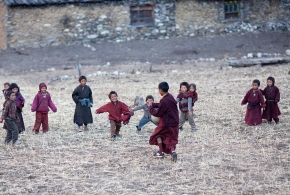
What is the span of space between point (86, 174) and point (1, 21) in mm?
18035

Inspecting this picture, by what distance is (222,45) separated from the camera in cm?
2556

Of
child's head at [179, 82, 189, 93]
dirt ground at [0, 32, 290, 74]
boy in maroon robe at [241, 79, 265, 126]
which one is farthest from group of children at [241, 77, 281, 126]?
dirt ground at [0, 32, 290, 74]

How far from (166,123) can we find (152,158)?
70cm

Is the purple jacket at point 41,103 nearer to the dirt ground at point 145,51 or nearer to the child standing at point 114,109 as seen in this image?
the child standing at point 114,109

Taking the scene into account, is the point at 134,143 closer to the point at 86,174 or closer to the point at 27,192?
the point at 86,174

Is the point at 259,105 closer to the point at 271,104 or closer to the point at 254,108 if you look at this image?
the point at 254,108

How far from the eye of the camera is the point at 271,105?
12.2m

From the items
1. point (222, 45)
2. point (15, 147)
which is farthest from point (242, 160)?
point (222, 45)

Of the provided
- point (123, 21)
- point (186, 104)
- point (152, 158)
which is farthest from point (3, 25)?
point (152, 158)

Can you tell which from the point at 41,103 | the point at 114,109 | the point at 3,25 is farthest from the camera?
the point at 3,25

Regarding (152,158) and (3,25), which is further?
(3,25)

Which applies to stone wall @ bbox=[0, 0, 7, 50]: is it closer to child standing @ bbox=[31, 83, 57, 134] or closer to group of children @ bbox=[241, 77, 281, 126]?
child standing @ bbox=[31, 83, 57, 134]

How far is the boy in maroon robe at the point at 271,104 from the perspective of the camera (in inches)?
478

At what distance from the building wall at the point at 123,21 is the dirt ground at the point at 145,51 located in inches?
21.8
